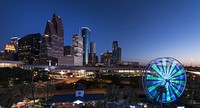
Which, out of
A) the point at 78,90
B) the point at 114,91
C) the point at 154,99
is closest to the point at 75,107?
the point at 78,90

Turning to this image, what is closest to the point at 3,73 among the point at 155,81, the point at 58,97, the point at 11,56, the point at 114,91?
the point at 58,97

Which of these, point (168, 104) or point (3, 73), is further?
point (3, 73)

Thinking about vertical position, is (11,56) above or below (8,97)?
above

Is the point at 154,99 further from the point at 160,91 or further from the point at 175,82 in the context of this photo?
the point at 175,82

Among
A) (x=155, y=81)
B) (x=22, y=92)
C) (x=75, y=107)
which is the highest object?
(x=155, y=81)

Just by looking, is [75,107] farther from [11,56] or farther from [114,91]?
[11,56]

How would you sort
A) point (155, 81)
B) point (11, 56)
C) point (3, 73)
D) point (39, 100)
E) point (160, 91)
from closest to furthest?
point (160, 91) → point (155, 81) → point (39, 100) → point (3, 73) → point (11, 56)

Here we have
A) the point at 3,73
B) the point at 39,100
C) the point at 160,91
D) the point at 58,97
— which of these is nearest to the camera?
the point at 160,91
